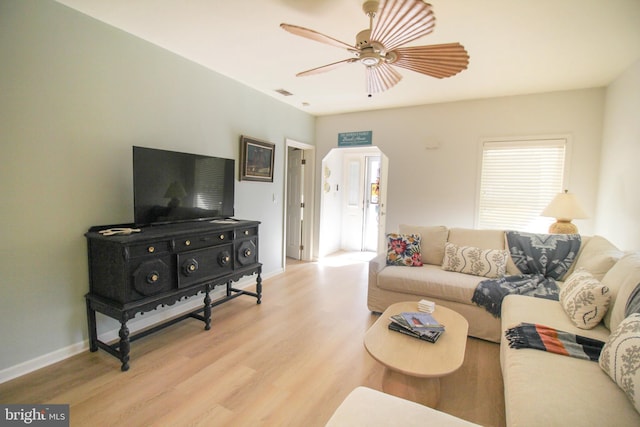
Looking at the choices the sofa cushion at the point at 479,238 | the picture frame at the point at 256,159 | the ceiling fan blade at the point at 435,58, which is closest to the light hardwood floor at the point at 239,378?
the sofa cushion at the point at 479,238

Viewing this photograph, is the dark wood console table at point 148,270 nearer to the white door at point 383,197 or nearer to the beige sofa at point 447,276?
the beige sofa at point 447,276

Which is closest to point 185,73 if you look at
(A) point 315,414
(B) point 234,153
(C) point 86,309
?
(B) point 234,153

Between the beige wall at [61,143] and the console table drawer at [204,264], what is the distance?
670mm

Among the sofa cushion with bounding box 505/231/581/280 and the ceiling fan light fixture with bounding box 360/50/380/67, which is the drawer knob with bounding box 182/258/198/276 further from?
the sofa cushion with bounding box 505/231/581/280

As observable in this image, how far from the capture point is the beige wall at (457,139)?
11.8 ft

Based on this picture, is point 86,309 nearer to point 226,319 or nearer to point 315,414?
point 226,319

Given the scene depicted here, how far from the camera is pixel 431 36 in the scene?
2.46 meters

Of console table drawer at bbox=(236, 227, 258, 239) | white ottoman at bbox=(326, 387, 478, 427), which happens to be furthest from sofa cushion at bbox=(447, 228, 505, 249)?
white ottoman at bbox=(326, 387, 478, 427)

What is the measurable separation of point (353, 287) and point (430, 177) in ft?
6.50

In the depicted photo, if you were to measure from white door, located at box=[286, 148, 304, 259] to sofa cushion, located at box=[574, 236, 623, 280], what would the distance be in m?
3.91

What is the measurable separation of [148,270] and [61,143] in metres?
1.12

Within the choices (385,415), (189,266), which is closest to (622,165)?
(385,415)

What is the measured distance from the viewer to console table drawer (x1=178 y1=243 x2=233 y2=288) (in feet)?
8.46

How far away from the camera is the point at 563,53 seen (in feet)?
8.83
